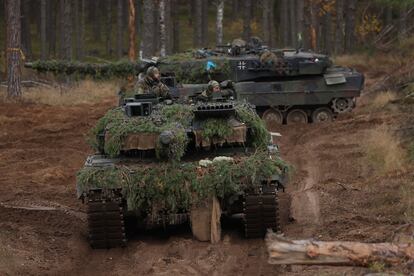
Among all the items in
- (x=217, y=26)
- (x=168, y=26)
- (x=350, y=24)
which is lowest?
(x=217, y=26)

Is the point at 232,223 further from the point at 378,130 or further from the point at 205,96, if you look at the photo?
the point at 378,130

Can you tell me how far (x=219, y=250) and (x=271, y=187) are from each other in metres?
0.97

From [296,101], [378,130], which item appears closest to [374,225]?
[378,130]

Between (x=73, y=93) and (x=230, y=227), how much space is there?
1782 centimetres

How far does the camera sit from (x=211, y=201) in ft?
32.6

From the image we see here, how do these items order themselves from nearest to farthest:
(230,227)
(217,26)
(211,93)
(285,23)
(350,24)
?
(230,227) < (211,93) < (217,26) < (350,24) < (285,23)

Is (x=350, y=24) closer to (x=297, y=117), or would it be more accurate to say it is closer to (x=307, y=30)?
(x=307, y=30)

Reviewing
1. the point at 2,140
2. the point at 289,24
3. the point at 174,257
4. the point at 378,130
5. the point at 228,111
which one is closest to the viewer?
the point at 174,257

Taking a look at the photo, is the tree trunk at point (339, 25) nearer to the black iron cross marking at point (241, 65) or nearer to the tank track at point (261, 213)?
the black iron cross marking at point (241, 65)

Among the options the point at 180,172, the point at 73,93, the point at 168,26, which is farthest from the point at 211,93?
the point at 168,26

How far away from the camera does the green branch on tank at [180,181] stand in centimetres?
977

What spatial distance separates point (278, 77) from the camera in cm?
2066

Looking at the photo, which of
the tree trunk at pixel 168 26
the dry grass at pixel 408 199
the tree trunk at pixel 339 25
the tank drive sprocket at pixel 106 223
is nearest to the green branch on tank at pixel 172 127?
the tank drive sprocket at pixel 106 223

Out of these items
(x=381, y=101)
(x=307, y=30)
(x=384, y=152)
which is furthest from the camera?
(x=307, y=30)
